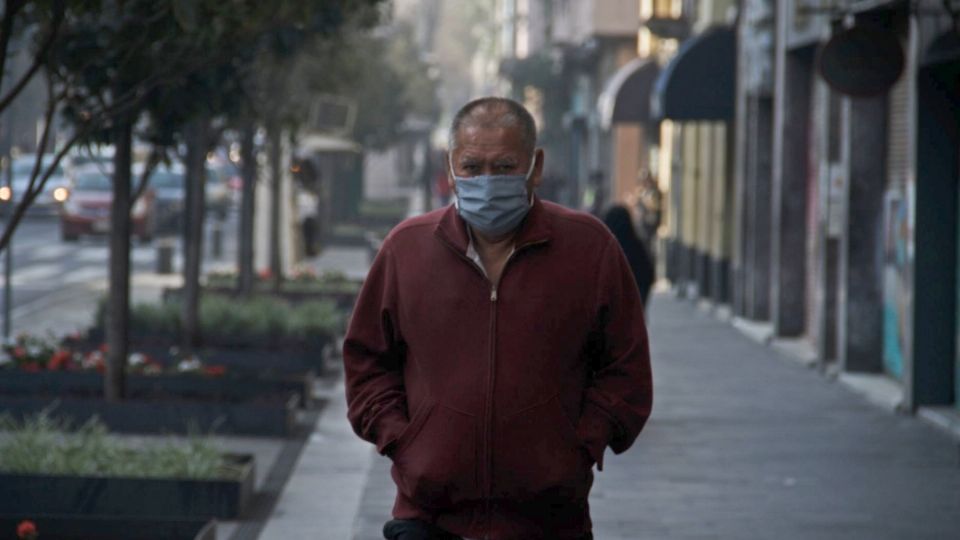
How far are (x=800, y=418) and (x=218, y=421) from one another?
13.7 feet

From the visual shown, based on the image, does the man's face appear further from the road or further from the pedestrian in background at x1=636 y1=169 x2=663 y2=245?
the pedestrian in background at x1=636 y1=169 x2=663 y2=245

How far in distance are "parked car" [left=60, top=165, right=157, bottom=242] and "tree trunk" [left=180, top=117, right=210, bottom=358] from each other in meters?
25.6

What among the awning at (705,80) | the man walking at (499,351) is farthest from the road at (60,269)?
the man walking at (499,351)

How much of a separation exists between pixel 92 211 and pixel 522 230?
39370mm

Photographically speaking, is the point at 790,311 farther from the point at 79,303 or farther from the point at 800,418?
the point at 79,303

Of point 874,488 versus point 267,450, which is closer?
point 874,488

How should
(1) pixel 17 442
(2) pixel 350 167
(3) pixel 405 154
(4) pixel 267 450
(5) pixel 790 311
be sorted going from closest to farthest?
1. (1) pixel 17 442
2. (4) pixel 267 450
3. (5) pixel 790 311
4. (2) pixel 350 167
5. (3) pixel 405 154

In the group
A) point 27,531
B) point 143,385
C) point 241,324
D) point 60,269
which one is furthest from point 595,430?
point 60,269

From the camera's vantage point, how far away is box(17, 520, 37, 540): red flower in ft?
26.0

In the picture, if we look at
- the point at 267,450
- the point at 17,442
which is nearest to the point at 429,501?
the point at 17,442

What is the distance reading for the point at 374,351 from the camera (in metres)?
4.79

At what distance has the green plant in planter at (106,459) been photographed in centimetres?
952

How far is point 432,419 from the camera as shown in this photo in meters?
4.61

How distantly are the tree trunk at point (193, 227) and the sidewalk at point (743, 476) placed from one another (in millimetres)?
1290
